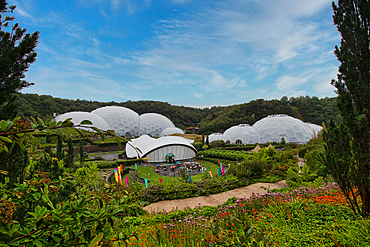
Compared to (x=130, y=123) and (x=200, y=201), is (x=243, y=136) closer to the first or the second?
(x=130, y=123)

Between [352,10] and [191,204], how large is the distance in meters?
7.10

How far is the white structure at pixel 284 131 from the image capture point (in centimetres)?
3666

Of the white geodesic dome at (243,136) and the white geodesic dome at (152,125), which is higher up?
the white geodesic dome at (152,125)

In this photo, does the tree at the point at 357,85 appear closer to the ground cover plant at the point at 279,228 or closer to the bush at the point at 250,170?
the ground cover plant at the point at 279,228

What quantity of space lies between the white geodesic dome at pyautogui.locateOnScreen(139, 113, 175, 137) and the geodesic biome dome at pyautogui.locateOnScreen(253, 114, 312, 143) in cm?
2896

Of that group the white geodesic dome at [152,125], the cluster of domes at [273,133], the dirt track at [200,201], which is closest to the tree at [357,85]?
the dirt track at [200,201]

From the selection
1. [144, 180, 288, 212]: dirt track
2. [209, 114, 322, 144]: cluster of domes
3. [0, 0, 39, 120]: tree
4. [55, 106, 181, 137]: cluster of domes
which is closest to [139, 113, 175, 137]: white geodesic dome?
[55, 106, 181, 137]: cluster of domes

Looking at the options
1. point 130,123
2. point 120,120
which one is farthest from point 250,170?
point 120,120

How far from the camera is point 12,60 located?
3.51 m

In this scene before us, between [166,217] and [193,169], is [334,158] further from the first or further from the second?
[193,169]

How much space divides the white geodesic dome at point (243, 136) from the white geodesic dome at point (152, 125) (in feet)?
73.4

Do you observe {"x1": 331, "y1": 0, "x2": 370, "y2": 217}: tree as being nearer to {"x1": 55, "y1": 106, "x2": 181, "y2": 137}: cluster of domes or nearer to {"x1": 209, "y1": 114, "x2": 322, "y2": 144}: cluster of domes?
{"x1": 209, "y1": 114, "x2": 322, "y2": 144}: cluster of domes

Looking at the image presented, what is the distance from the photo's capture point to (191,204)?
6.58 m

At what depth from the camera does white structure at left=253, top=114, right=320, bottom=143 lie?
120ft
